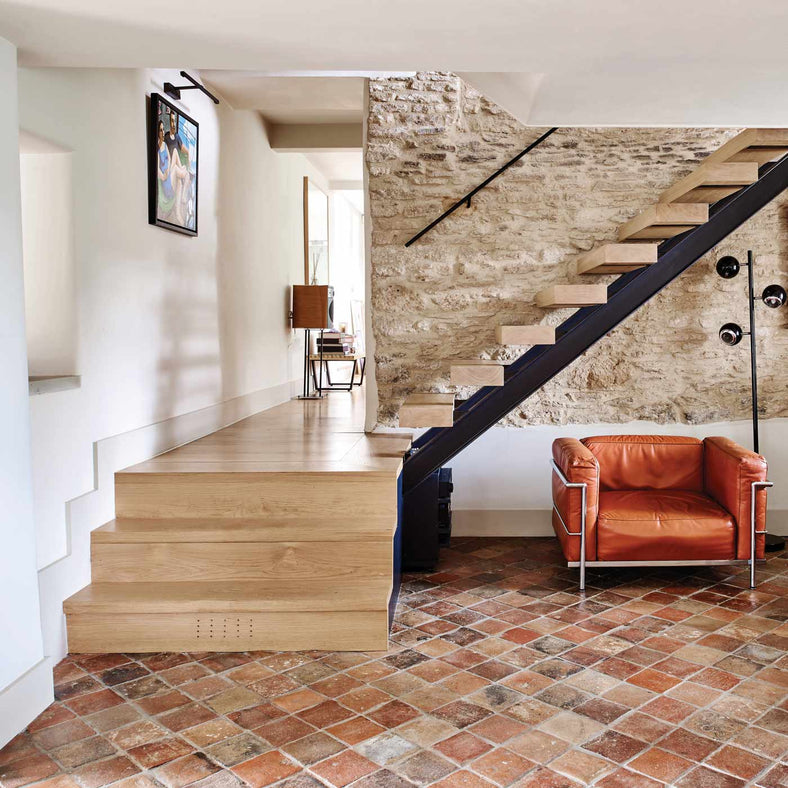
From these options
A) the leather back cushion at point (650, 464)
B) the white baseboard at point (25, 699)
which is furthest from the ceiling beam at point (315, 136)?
the white baseboard at point (25, 699)

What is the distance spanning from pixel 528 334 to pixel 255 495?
1797 millimetres

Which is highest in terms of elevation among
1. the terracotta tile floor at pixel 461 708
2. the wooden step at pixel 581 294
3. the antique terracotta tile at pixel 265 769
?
the wooden step at pixel 581 294

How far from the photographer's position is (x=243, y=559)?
3.92 m

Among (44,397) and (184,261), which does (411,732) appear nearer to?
(44,397)

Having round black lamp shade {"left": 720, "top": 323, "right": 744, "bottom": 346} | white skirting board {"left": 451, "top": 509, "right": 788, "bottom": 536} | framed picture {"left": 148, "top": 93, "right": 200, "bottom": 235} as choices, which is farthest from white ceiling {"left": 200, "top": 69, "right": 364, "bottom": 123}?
white skirting board {"left": 451, "top": 509, "right": 788, "bottom": 536}

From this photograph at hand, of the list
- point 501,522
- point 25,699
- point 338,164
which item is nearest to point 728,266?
point 501,522

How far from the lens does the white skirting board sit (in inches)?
231

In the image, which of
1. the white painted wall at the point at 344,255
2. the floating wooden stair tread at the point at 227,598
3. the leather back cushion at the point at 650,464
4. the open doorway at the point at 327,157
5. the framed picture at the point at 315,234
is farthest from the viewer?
the white painted wall at the point at 344,255

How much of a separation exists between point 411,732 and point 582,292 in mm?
2700

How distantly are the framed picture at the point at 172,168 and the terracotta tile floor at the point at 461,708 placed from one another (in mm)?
2832

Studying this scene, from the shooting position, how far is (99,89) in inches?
167

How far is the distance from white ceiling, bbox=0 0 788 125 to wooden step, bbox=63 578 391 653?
7.54ft

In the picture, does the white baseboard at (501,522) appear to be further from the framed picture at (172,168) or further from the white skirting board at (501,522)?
the framed picture at (172,168)

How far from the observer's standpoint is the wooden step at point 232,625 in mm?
3668
